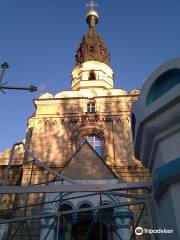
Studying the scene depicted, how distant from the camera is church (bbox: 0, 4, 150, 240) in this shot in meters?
10.8

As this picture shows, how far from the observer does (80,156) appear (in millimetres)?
12445

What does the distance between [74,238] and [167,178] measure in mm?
10343

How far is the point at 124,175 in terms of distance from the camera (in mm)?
14094

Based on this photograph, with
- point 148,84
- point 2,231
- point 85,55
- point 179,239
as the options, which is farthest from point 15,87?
point 85,55

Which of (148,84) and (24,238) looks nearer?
(148,84)

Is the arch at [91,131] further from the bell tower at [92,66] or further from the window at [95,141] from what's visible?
the bell tower at [92,66]

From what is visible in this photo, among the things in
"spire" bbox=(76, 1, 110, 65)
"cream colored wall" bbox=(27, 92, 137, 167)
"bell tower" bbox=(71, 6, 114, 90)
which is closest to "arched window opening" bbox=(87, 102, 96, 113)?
"cream colored wall" bbox=(27, 92, 137, 167)

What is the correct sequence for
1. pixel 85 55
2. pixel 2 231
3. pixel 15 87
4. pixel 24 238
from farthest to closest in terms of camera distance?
1. pixel 85 55
2. pixel 2 231
3. pixel 24 238
4. pixel 15 87

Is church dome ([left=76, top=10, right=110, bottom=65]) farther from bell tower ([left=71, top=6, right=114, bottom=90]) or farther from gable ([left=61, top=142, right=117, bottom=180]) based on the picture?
gable ([left=61, top=142, right=117, bottom=180])

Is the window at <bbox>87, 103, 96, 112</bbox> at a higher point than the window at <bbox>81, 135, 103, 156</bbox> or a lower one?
higher

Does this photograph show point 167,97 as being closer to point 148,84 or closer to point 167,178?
point 148,84

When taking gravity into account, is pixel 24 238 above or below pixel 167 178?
above

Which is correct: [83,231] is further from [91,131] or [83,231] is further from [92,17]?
[92,17]

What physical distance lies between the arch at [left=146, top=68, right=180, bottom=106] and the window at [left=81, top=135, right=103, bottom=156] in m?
11.9
